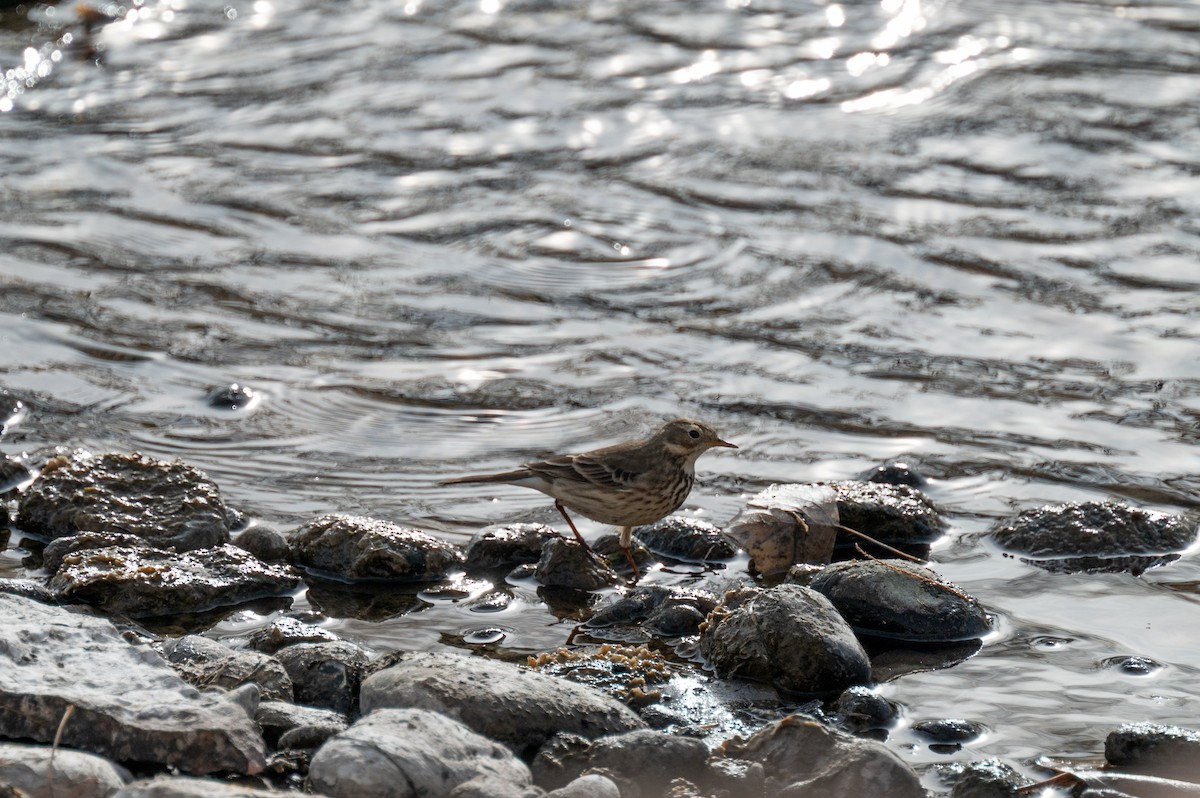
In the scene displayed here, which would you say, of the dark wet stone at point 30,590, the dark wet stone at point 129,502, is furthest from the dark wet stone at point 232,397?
the dark wet stone at point 30,590

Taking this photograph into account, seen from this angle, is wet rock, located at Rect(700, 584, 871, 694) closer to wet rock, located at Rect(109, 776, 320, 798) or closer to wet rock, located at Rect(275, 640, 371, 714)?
wet rock, located at Rect(275, 640, 371, 714)

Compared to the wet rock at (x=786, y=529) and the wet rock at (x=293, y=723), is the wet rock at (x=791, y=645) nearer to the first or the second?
the wet rock at (x=786, y=529)

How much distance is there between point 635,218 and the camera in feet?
44.5

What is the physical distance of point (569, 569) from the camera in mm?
8156

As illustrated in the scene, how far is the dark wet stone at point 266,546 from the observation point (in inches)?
326

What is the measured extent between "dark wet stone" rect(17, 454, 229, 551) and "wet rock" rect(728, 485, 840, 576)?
264cm

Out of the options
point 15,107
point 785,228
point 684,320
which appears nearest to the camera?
point 684,320

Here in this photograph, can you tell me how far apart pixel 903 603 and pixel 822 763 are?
1832 mm

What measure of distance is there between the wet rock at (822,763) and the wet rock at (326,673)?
152 centimetres

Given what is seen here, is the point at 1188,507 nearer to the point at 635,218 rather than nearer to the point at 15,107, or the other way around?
the point at 635,218

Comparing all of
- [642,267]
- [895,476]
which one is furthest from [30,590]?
[642,267]

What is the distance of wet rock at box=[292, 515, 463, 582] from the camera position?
8086 millimetres

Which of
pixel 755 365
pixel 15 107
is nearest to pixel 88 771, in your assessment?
pixel 755 365

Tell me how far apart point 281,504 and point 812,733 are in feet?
13.6
